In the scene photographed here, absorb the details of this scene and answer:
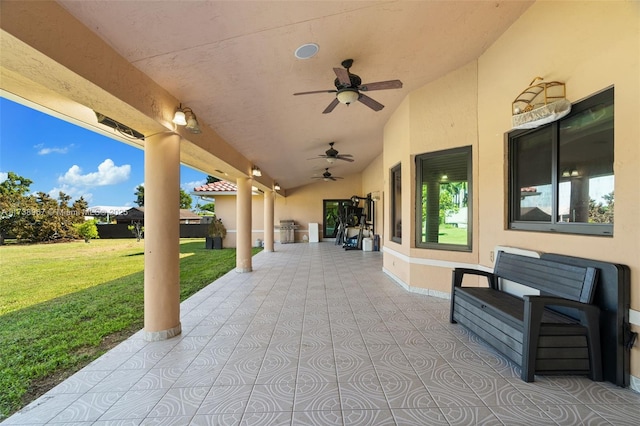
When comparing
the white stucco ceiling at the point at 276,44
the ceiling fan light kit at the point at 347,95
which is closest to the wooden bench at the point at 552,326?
the ceiling fan light kit at the point at 347,95

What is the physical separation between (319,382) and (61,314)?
4.05 m

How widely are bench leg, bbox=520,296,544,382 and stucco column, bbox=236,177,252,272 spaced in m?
5.45

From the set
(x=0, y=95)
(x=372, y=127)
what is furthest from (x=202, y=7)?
(x=372, y=127)

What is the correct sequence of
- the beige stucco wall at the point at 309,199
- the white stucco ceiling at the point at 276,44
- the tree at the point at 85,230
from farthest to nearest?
the tree at the point at 85,230
the beige stucco wall at the point at 309,199
the white stucco ceiling at the point at 276,44

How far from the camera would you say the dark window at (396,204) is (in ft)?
18.2

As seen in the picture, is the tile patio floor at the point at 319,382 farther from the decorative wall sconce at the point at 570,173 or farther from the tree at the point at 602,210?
the decorative wall sconce at the point at 570,173

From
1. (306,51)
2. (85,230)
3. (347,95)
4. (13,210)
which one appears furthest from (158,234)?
(85,230)

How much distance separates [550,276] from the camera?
250 centimetres

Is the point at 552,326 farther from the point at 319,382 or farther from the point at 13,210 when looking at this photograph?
the point at 13,210

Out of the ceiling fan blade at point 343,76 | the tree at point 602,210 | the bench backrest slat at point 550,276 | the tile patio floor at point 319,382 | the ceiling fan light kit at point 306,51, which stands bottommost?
the tile patio floor at point 319,382

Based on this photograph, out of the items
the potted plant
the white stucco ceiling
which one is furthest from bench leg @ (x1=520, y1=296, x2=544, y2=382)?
the potted plant

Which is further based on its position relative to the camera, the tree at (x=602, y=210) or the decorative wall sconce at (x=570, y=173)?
the decorative wall sconce at (x=570, y=173)

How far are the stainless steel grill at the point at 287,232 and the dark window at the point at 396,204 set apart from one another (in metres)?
7.93

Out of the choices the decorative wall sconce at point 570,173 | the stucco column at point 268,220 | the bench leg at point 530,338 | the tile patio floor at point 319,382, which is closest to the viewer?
the tile patio floor at point 319,382
